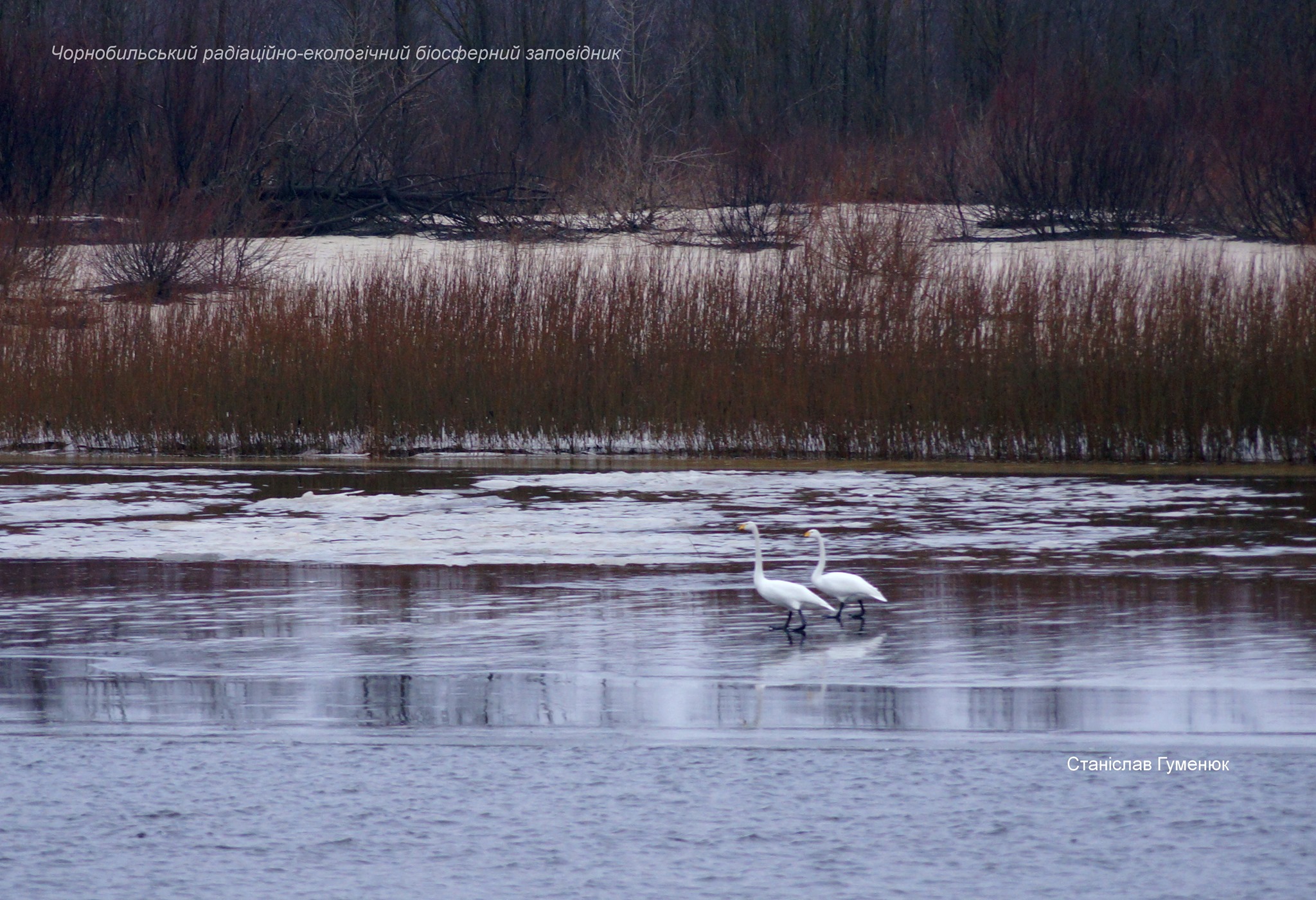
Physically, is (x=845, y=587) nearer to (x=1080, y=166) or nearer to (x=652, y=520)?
(x=652, y=520)

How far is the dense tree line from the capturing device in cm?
2734

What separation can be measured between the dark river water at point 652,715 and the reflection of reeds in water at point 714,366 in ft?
15.8

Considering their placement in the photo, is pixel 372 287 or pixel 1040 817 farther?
pixel 372 287

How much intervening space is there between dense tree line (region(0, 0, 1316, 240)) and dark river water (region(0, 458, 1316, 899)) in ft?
41.7

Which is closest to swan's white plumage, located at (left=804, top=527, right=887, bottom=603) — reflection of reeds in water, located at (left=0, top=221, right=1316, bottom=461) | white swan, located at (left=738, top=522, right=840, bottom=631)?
white swan, located at (left=738, top=522, right=840, bottom=631)

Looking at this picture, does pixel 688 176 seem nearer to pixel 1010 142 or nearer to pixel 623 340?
pixel 1010 142

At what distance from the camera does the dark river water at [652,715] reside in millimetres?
4648

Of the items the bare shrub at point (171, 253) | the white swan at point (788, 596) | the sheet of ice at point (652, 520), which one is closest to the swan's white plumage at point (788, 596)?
the white swan at point (788, 596)

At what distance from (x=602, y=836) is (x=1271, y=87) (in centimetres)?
2865

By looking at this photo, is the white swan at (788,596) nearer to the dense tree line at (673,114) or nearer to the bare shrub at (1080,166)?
the dense tree line at (673,114)

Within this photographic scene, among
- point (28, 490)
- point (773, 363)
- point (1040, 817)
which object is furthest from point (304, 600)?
point (773, 363)

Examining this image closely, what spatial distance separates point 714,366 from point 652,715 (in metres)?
10.9

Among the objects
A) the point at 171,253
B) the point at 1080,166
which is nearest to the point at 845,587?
the point at 171,253

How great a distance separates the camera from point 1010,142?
27953 mm
